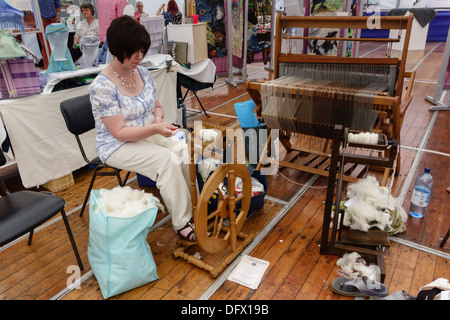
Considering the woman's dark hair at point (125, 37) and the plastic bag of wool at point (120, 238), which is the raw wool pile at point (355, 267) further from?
the woman's dark hair at point (125, 37)

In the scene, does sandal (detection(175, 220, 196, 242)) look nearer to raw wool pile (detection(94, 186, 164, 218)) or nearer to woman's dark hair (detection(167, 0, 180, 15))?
raw wool pile (detection(94, 186, 164, 218))

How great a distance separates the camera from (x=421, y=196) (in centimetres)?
216

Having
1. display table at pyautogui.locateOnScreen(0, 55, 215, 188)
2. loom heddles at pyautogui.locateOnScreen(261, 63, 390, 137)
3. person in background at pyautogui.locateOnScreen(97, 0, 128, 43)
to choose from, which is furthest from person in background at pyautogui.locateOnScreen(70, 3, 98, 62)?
loom heddles at pyautogui.locateOnScreen(261, 63, 390, 137)

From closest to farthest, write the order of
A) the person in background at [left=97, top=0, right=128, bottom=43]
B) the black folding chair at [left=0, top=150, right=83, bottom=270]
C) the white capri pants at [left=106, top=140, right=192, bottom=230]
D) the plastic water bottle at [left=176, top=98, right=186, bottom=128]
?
the black folding chair at [left=0, top=150, right=83, bottom=270], the white capri pants at [left=106, top=140, right=192, bottom=230], the person in background at [left=97, top=0, right=128, bottom=43], the plastic water bottle at [left=176, top=98, right=186, bottom=128]

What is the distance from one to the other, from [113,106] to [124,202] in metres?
0.53

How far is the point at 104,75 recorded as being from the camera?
1851 millimetres

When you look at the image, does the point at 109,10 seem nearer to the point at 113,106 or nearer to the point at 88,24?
the point at 88,24

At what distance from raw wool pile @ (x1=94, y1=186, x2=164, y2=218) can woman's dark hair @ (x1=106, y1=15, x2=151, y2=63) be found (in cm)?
73

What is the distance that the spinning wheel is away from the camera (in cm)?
167

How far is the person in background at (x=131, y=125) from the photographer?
178cm

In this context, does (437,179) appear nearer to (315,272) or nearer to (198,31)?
(315,272)

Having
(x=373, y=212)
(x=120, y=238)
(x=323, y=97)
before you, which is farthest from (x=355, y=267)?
(x=120, y=238)
